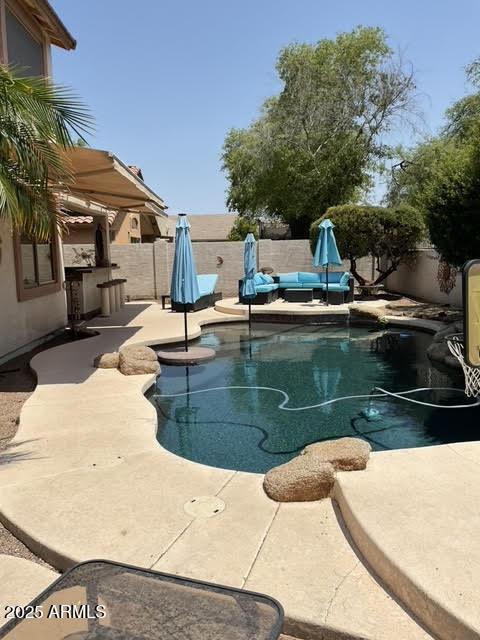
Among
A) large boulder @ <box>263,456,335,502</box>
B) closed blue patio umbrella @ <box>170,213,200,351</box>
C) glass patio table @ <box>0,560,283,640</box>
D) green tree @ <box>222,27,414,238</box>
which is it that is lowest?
large boulder @ <box>263,456,335,502</box>

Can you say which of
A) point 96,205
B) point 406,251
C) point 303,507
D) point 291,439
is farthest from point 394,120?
point 303,507

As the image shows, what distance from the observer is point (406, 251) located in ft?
58.7

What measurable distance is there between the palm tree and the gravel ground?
7.65ft

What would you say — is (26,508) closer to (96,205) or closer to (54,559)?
(54,559)

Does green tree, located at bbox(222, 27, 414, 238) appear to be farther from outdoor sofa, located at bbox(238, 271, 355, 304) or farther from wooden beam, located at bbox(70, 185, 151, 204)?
wooden beam, located at bbox(70, 185, 151, 204)

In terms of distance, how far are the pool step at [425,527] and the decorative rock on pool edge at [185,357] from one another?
5.35m

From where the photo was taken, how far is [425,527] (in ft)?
10.1

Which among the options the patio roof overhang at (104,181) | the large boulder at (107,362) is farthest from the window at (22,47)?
the large boulder at (107,362)

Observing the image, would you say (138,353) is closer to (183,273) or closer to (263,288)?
(183,273)

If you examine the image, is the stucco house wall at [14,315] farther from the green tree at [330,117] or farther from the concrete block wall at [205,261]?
the green tree at [330,117]

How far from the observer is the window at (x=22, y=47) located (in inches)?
350

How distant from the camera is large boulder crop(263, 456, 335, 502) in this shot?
3.70m

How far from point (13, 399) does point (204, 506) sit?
4248 millimetres

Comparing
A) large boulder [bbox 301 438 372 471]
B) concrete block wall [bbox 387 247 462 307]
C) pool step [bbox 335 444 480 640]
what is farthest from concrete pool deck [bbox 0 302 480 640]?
concrete block wall [bbox 387 247 462 307]
